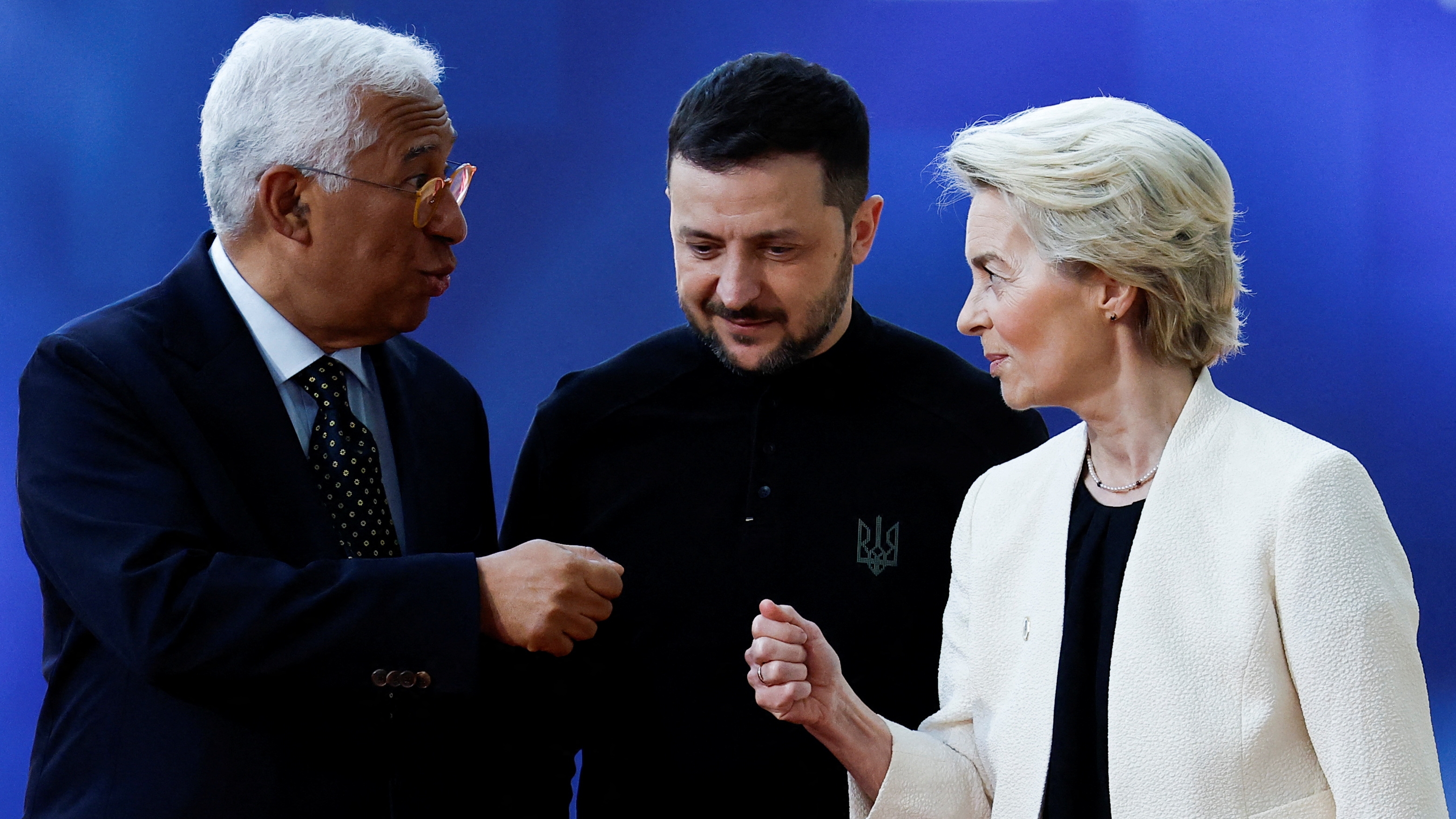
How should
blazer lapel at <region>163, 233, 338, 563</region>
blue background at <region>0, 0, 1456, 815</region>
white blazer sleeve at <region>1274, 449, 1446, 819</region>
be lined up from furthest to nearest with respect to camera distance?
blue background at <region>0, 0, 1456, 815</region>, blazer lapel at <region>163, 233, 338, 563</region>, white blazer sleeve at <region>1274, 449, 1446, 819</region>

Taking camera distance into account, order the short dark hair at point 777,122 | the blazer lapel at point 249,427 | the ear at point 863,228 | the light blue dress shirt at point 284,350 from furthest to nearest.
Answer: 1. the ear at point 863,228
2. the short dark hair at point 777,122
3. the light blue dress shirt at point 284,350
4. the blazer lapel at point 249,427

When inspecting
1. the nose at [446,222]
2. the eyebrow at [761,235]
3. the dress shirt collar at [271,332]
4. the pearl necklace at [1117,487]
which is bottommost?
the pearl necklace at [1117,487]

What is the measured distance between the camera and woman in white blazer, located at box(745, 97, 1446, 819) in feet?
4.94

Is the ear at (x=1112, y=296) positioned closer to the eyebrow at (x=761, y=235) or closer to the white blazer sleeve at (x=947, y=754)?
the white blazer sleeve at (x=947, y=754)

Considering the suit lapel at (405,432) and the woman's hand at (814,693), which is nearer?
the woman's hand at (814,693)

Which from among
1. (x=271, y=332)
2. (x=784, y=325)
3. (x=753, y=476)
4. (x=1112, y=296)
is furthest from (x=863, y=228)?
(x=271, y=332)

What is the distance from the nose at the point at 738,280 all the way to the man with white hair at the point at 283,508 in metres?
0.47

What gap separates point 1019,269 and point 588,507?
881mm

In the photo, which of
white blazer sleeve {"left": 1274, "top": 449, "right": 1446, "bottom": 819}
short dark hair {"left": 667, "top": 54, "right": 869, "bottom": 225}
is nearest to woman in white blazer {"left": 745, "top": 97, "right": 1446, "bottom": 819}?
white blazer sleeve {"left": 1274, "top": 449, "right": 1446, "bottom": 819}

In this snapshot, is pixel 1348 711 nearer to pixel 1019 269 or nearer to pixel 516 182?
pixel 1019 269

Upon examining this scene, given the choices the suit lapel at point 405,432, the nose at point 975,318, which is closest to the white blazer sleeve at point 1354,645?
the nose at point 975,318

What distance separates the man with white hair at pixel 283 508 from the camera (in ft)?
5.82

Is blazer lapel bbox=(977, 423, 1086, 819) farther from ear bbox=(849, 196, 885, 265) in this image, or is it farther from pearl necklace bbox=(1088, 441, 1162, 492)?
ear bbox=(849, 196, 885, 265)

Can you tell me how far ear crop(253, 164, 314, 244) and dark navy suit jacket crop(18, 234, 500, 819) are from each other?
0.43 feet
